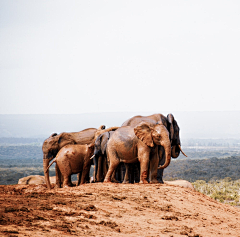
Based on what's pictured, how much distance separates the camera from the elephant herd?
1388 cm

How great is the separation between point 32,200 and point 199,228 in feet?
12.2

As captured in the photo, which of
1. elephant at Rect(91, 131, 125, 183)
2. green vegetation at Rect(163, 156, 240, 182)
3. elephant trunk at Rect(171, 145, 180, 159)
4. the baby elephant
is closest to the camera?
the baby elephant

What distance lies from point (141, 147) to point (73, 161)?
2.41 meters

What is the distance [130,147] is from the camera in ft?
45.9

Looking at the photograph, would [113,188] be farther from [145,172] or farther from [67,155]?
[67,155]

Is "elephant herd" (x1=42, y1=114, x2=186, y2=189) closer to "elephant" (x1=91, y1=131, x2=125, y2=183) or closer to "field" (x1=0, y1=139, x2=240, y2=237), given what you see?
"elephant" (x1=91, y1=131, x2=125, y2=183)

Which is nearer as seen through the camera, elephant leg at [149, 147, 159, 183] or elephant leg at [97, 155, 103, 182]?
elephant leg at [149, 147, 159, 183]

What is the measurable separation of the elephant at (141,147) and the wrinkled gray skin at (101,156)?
2.41 feet

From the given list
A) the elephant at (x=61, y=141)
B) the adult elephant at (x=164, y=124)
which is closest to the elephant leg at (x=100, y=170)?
the adult elephant at (x=164, y=124)

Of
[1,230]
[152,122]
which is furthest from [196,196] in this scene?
[1,230]

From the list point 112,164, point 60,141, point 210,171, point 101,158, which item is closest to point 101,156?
→ point 101,158

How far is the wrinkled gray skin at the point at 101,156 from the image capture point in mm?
15062

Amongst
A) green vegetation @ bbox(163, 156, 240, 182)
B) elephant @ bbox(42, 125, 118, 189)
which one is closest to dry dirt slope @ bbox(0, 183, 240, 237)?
elephant @ bbox(42, 125, 118, 189)

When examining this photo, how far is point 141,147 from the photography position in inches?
547
